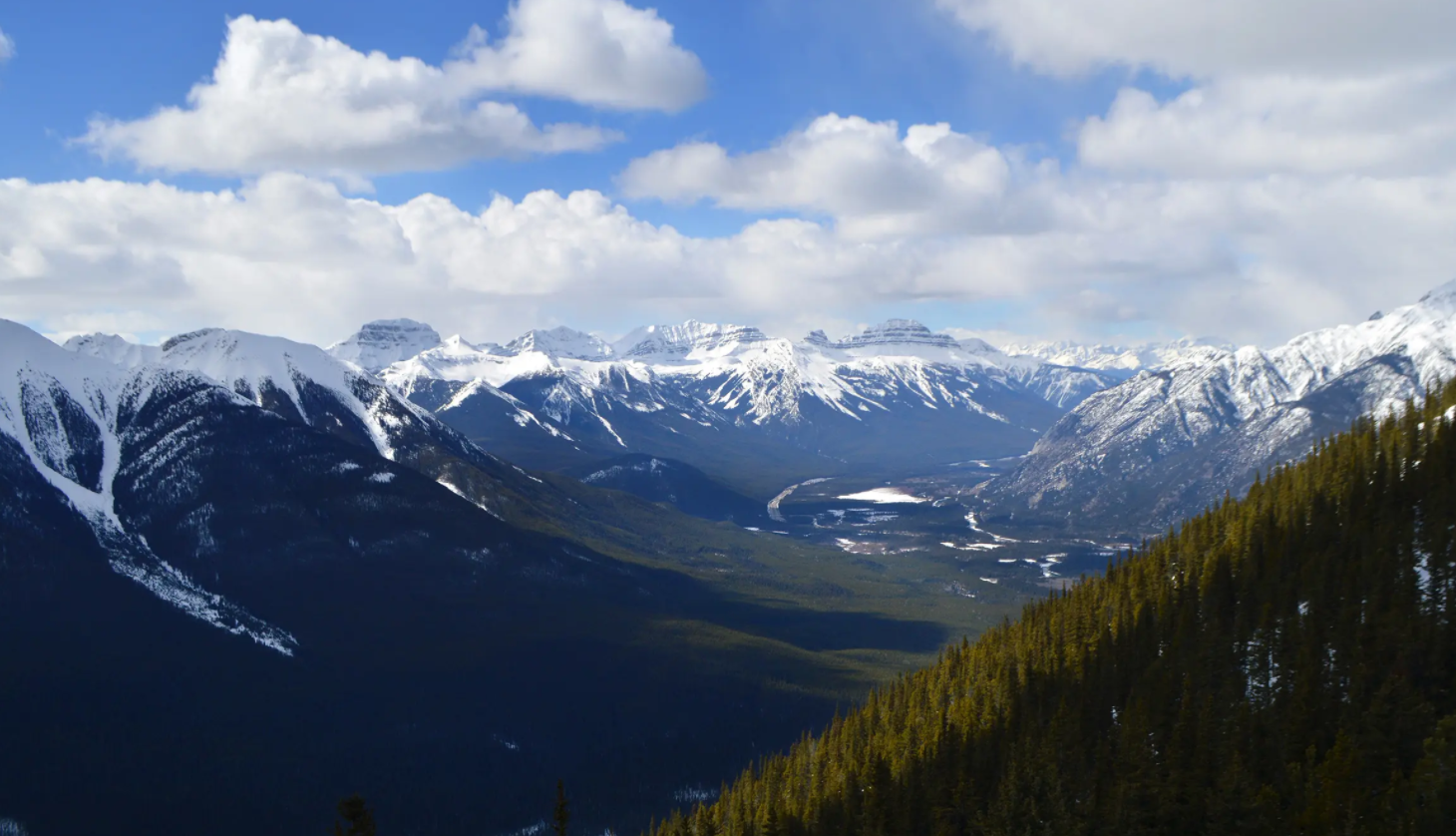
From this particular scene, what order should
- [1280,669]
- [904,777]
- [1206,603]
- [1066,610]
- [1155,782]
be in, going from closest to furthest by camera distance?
[1155,782], [1280,669], [904,777], [1206,603], [1066,610]

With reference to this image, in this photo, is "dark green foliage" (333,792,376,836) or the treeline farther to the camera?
the treeline

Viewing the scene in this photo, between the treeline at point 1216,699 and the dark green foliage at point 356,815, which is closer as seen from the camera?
the dark green foliage at point 356,815

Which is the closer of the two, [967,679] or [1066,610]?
[967,679]

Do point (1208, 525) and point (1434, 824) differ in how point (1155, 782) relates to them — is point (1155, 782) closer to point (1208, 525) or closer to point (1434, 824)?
point (1434, 824)

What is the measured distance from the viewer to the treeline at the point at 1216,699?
106 metres

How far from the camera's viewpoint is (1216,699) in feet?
425

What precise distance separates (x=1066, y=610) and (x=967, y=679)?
26.0 metres

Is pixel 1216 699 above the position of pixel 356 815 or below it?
above

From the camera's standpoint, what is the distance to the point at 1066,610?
186m

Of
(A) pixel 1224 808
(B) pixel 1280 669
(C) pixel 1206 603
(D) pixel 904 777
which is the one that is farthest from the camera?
(C) pixel 1206 603

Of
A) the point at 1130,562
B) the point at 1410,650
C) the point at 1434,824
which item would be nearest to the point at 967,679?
the point at 1130,562

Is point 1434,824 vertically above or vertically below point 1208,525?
below

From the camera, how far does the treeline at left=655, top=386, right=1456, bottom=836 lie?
106 meters

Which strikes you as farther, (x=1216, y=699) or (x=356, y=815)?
(x=1216, y=699)
